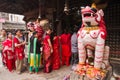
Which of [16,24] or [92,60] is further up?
[16,24]

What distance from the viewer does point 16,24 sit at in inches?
1318

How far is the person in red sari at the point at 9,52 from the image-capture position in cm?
827

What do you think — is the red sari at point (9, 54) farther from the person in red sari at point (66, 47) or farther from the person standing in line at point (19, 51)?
the person in red sari at point (66, 47)

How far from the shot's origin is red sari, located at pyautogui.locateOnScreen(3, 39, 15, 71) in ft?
27.1

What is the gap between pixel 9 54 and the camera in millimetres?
8375

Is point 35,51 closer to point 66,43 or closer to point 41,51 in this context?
point 41,51

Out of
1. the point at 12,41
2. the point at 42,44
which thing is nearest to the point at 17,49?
the point at 12,41

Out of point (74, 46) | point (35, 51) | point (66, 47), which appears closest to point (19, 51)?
point (35, 51)

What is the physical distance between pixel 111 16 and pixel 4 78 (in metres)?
4.22

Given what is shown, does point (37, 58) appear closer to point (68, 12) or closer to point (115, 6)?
point (68, 12)

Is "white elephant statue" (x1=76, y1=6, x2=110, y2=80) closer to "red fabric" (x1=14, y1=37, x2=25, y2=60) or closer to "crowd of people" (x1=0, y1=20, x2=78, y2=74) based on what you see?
"crowd of people" (x1=0, y1=20, x2=78, y2=74)

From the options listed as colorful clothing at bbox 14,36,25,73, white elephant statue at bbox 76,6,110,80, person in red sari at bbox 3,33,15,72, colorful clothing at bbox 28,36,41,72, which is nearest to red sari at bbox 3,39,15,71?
person in red sari at bbox 3,33,15,72

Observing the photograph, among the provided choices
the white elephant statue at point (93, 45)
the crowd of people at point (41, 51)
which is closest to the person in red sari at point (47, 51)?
the crowd of people at point (41, 51)

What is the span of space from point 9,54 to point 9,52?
3.4 inches
